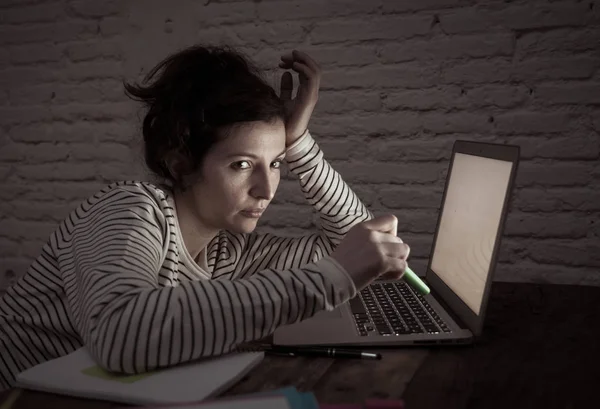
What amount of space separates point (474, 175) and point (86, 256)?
66 centimetres

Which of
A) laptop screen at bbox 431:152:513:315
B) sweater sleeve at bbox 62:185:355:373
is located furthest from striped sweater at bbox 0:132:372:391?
laptop screen at bbox 431:152:513:315

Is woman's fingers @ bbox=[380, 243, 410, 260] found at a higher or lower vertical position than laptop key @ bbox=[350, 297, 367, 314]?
higher

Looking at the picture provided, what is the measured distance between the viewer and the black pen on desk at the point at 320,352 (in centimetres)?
87

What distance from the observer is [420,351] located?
0.91 metres

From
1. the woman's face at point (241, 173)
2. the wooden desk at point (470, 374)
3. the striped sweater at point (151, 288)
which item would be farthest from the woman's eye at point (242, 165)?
the wooden desk at point (470, 374)

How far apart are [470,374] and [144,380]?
40 centimetres

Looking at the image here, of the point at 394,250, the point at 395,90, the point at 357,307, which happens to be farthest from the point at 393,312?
the point at 395,90

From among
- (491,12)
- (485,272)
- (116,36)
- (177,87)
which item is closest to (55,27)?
(116,36)

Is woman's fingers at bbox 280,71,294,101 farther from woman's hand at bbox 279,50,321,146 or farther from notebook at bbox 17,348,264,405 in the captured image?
notebook at bbox 17,348,264,405

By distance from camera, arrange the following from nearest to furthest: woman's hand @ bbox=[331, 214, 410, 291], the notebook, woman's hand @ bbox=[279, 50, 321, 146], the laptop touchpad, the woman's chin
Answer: the notebook, woman's hand @ bbox=[331, 214, 410, 291], the laptop touchpad, the woman's chin, woman's hand @ bbox=[279, 50, 321, 146]

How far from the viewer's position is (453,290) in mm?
1118

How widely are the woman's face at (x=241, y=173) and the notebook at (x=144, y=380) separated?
35 cm

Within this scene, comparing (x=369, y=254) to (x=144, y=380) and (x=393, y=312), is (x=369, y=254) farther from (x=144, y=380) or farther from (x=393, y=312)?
(x=144, y=380)

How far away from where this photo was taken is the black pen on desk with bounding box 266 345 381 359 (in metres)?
0.87
